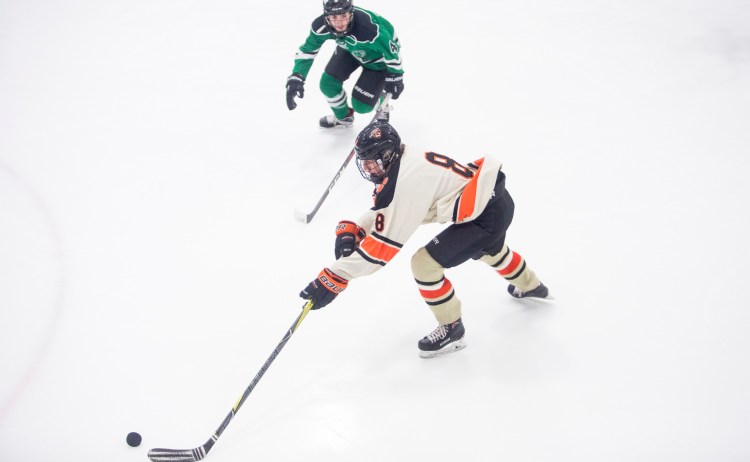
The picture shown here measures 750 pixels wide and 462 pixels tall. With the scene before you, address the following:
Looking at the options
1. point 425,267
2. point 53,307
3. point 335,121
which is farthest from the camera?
point 335,121

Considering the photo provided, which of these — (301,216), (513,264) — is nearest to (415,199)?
(513,264)

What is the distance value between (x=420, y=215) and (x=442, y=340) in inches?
25.9

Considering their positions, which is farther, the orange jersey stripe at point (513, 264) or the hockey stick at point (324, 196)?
the hockey stick at point (324, 196)

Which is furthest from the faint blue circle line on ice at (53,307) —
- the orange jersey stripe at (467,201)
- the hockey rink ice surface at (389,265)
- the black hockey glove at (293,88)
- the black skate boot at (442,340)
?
the orange jersey stripe at (467,201)

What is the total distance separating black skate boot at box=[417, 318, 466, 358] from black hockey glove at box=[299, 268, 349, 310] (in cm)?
52

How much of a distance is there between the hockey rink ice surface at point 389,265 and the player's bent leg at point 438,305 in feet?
0.23

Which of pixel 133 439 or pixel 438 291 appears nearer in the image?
pixel 133 439

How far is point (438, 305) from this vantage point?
2.75 m

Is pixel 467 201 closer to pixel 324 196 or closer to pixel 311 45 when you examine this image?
pixel 324 196

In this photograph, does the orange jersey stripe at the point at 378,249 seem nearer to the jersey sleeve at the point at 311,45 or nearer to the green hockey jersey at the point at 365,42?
the green hockey jersey at the point at 365,42

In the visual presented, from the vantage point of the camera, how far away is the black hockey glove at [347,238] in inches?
105

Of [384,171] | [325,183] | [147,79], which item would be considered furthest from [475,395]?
[147,79]

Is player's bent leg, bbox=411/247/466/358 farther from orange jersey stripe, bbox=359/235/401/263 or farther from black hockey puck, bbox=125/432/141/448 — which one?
black hockey puck, bbox=125/432/141/448

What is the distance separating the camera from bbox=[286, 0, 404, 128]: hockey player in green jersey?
12.5 ft
